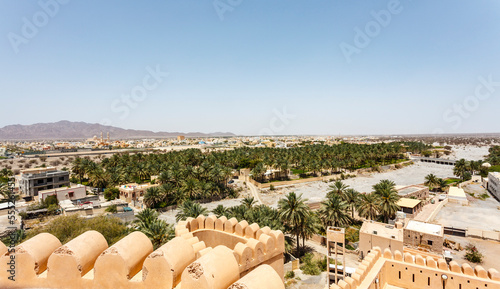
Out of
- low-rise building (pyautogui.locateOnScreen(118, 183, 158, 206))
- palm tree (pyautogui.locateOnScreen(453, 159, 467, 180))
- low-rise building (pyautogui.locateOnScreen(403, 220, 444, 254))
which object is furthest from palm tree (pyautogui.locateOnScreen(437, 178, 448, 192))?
low-rise building (pyautogui.locateOnScreen(118, 183, 158, 206))

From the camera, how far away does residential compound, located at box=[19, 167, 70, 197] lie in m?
36.7

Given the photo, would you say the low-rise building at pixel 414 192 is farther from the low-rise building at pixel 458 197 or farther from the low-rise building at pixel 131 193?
the low-rise building at pixel 131 193

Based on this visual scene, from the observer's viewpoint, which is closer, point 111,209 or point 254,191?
point 111,209

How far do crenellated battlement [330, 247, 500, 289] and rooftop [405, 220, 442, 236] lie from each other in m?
12.4

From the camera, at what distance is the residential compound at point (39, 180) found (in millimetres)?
36656

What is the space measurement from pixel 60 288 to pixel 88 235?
0.87 m

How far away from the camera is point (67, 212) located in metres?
→ 26.9

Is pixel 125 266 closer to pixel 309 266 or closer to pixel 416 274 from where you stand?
pixel 416 274

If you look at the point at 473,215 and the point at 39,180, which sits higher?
the point at 39,180

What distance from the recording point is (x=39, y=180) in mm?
37094

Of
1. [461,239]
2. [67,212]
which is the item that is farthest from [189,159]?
[461,239]

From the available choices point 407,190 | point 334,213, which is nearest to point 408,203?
point 407,190

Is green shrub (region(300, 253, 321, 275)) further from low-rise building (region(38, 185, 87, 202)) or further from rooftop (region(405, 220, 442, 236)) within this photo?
low-rise building (region(38, 185, 87, 202))

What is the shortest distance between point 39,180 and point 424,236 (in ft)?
159
